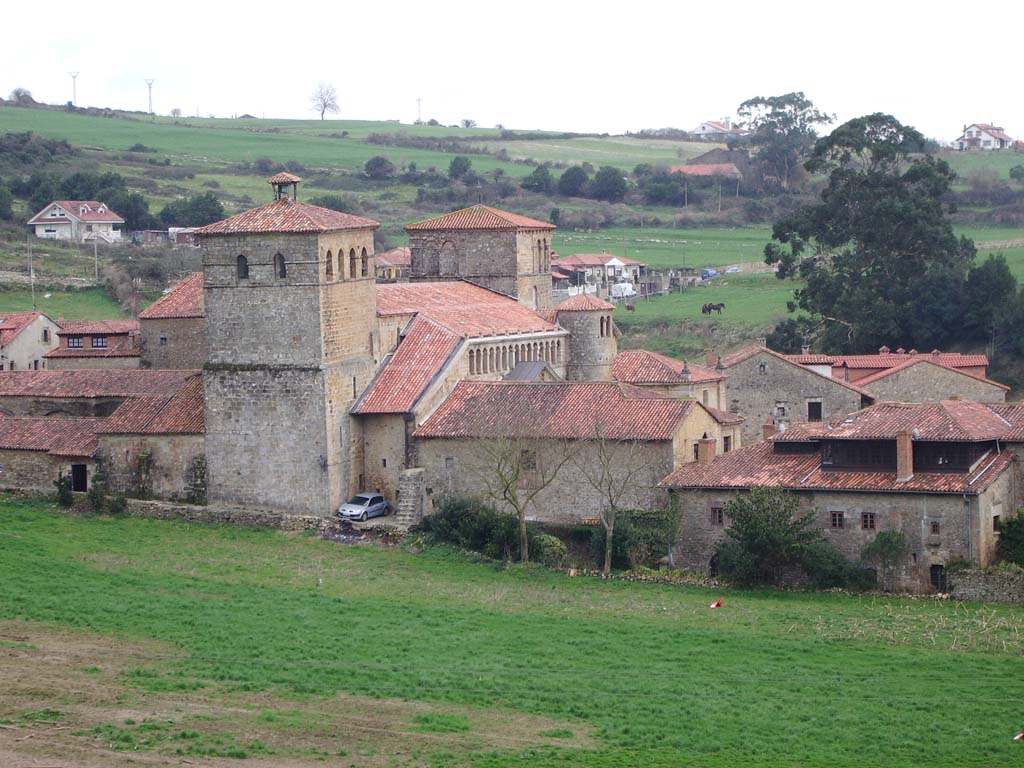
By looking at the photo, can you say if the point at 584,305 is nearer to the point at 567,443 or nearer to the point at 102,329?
the point at 567,443

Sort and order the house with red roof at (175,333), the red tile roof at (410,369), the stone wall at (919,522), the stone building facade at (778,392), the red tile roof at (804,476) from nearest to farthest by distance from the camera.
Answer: the stone wall at (919,522)
the red tile roof at (804,476)
the red tile roof at (410,369)
the stone building facade at (778,392)
the house with red roof at (175,333)

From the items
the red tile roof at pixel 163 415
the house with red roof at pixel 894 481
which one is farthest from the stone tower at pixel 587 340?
the house with red roof at pixel 894 481

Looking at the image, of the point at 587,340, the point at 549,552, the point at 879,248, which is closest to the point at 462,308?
the point at 587,340

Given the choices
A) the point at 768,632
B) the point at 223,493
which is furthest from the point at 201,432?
the point at 768,632

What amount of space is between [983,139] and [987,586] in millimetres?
116112

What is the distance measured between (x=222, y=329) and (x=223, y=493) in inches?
182

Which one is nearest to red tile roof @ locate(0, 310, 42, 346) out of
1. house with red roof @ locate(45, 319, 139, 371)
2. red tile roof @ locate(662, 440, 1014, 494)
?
house with red roof @ locate(45, 319, 139, 371)

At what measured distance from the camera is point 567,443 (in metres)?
49.6

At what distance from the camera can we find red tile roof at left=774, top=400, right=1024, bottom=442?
45.1 meters

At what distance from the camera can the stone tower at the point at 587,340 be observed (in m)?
61.9

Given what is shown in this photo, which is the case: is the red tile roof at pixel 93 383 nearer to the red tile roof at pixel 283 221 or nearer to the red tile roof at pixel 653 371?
the red tile roof at pixel 283 221

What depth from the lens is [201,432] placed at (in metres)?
53.1

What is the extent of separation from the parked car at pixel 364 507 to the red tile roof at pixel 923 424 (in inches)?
453

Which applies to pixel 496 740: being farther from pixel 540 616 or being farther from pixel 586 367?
pixel 586 367
